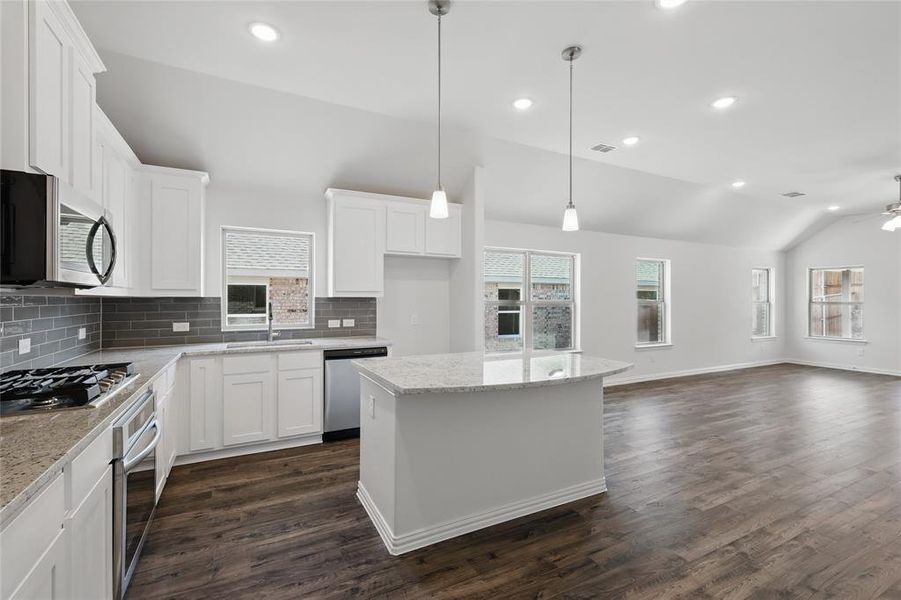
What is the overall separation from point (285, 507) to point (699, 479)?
3024mm

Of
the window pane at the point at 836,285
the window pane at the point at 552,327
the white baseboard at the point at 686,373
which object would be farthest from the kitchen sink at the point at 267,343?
the window pane at the point at 836,285

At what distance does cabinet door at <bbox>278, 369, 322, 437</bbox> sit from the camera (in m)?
3.67

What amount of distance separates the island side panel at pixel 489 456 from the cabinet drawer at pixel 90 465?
4.00 feet

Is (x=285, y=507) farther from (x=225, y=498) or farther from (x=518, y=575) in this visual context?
(x=518, y=575)

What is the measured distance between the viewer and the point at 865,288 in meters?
7.55

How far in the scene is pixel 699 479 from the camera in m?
3.14

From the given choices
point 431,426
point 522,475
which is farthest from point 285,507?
point 522,475

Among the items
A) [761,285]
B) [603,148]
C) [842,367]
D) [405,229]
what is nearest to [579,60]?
[603,148]

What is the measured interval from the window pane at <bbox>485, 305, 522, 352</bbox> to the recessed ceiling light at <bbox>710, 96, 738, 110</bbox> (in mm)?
3240

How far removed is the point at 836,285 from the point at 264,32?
10.5 metres

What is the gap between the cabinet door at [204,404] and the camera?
3.36 m

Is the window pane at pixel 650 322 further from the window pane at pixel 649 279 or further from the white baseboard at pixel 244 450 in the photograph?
the white baseboard at pixel 244 450

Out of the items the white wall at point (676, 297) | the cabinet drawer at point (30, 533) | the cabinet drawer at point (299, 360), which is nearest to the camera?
the cabinet drawer at point (30, 533)

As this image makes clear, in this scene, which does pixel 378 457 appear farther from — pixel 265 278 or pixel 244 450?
pixel 265 278
